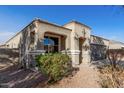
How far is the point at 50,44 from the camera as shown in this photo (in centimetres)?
1599

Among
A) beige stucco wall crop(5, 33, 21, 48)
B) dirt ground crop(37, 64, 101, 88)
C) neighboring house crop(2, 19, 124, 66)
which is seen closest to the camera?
dirt ground crop(37, 64, 101, 88)

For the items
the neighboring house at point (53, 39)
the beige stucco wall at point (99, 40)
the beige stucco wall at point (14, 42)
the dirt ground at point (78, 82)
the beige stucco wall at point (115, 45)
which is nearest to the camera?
the dirt ground at point (78, 82)

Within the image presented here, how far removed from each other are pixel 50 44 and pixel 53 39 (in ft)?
2.66

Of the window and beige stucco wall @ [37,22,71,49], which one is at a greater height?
beige stucco wall @ [37,22,71,49]

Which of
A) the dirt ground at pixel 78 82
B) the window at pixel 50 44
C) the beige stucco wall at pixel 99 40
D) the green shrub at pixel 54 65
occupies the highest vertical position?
the beige stucco wall at pixel 99 40

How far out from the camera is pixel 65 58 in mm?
9797

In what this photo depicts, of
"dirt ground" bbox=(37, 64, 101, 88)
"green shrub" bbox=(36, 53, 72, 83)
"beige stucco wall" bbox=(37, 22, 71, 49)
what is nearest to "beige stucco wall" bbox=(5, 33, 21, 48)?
"beige stucco wall" bbox=(37, 22, 71, 49)

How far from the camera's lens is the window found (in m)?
15.6

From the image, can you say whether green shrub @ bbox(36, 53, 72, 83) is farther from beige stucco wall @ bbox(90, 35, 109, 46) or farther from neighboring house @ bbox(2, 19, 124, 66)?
beige stucco wall @ bbox(90, 35, 109, 46)

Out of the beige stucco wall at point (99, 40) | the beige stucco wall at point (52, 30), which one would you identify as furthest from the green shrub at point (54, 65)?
the beige stucco wall at point (99, 40)

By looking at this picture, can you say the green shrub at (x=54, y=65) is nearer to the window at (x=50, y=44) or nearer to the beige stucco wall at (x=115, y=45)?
the window at (x=50, y=44)

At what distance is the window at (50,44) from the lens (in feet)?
51.2
